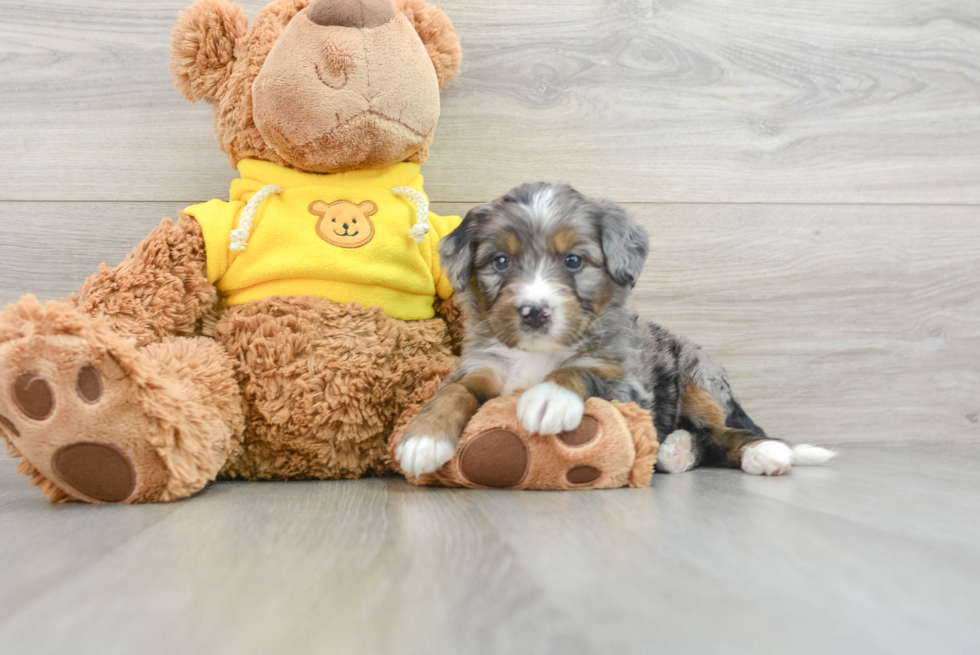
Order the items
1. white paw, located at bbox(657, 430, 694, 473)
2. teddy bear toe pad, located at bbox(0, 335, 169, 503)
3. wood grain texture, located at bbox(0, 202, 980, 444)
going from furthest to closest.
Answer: wood grain texture, located at bbox(0, 202, 980, 444)
white paw, located at bbox(657, 430, 694, 473)
teddy bear toe pad, located at bbox(0, 335, 169, 503)

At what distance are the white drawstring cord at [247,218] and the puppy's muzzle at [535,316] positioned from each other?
2.53ft

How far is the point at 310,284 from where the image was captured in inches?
73.5

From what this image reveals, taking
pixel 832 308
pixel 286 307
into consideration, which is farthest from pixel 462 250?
pixel 832 308

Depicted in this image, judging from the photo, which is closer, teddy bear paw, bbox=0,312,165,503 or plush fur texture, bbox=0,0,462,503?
teddy bear paw, bbox=0,312,165,503

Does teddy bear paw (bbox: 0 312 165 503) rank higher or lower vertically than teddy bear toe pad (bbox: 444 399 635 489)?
higher

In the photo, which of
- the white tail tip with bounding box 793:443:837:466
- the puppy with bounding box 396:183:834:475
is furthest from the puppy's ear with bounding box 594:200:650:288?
the white tail tip with bounding box 793:443:837:466

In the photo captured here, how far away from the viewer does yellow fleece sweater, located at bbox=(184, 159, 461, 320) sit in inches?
73.0

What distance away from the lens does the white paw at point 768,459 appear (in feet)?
6.23

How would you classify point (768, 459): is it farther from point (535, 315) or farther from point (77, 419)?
point (77, 419)

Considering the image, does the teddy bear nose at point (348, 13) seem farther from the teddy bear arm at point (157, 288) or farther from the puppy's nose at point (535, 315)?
the puppy's nose at point (535, 315)

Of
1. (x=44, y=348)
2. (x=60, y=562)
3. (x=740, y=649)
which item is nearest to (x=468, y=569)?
(x=740, y=649)

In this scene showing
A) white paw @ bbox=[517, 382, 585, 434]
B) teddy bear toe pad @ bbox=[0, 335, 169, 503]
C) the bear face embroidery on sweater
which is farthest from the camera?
the bear face embroidery on sweater

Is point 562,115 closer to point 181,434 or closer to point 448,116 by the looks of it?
point 448,116

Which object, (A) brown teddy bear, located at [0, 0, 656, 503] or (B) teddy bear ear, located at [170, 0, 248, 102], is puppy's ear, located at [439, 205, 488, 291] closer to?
(A) brown teddy bear, located at [0, 0, 656, 503]
